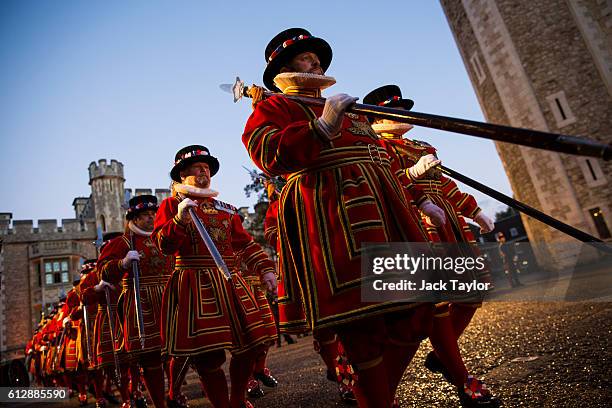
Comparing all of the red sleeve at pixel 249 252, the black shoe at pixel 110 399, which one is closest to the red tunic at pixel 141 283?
the red sleeve at pixel 249 252

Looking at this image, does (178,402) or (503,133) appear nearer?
(503,133)

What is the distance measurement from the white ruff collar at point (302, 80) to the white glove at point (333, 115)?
0.61m

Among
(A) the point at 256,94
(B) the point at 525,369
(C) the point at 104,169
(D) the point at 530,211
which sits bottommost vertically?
(B) the point at 525,369

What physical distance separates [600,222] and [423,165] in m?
17.5

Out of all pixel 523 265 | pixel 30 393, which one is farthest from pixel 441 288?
pixel 523 265

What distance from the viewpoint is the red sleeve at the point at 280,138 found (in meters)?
2.03

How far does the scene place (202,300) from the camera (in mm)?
3514

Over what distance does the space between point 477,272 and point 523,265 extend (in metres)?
22.9

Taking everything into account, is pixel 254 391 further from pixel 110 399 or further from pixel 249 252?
pixel 110 399

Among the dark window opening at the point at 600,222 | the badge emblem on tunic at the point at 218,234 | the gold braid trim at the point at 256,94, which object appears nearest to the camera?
the gold braid trim at the point at 256,94

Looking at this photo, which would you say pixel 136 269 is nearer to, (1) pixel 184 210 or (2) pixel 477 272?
(1) pixel 184 210

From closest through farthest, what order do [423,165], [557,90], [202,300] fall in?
1. [423,165]
2. [202,300]
3. [557,90]

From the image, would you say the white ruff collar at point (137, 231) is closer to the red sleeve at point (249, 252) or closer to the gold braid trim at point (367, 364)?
the red sleeve at point (249, 252)

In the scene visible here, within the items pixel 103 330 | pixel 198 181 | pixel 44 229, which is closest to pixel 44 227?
pixel 44 229
